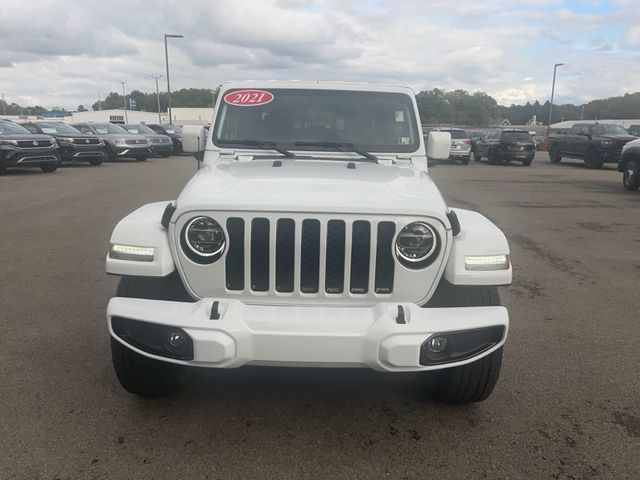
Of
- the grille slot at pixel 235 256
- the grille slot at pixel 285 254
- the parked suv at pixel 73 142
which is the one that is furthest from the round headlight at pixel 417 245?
the parked suv at pixel 73 142

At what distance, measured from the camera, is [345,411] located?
10.5 feet

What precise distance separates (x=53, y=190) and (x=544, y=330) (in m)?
11.5

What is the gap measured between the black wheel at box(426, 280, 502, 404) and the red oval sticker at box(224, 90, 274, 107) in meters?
2.20

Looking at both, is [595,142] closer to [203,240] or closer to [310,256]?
[310,256]

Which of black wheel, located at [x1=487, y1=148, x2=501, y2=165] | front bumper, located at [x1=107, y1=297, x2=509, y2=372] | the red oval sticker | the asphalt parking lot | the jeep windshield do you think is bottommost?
black wheel, located at [x1=487, y1=148, x2=501, y2=165]

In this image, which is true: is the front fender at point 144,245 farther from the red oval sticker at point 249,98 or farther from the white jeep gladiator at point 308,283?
the red oval sticker at point 249,98

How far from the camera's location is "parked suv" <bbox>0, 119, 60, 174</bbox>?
1514 centimetres

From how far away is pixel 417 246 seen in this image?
110 inches

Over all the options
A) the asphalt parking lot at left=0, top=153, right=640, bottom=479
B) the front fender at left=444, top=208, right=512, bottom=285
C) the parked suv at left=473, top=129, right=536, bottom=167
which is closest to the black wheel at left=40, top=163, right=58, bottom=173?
the asphalt parking lot at left=0, top=153, right=640, bottom=479

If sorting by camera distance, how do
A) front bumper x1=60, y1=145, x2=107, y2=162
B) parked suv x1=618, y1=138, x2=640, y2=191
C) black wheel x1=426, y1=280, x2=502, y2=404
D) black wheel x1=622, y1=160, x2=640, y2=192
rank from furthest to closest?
front bumper x1=60, y1=145, x2=107, y2=162 → black wheel x1=622, y1=160, x2=640, y2=192 → parked suv x1=618, y1=138, x2=640, y2=191 → black wheel x1=426, y1=280, x2=502, y2=404

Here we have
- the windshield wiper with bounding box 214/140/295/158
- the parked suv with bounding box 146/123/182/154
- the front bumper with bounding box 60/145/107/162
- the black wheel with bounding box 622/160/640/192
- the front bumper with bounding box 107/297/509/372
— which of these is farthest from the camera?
the parked suv with bounding box 146/123/182/154

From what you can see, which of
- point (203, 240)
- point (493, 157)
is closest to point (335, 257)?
point (203, 240)

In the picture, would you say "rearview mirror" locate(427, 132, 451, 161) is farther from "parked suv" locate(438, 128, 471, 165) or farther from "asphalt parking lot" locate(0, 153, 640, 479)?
"parked suv" locate(438, 128, 471, 165)

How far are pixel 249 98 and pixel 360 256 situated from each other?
2.14 metres
